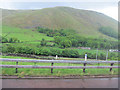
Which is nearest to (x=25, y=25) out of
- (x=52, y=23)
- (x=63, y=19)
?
(x=52, y=23)

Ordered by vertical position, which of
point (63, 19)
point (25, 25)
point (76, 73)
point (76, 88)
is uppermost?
point (63, 19)

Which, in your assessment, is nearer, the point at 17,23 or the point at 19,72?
the point at 19,72

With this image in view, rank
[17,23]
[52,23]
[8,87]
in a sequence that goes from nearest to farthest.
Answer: [8,87] < [17,23] < [52,23]

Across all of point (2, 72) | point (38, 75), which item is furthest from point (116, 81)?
point (2, 72)

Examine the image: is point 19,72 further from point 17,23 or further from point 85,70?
point 17,23

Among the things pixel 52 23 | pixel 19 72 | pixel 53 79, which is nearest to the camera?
pixel 53 79

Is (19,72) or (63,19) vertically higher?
(63,19)

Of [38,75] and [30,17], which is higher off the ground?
[30,17]

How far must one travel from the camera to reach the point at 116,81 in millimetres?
3396

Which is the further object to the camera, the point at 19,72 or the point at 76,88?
the point at 19,72

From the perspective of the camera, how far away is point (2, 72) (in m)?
3.35

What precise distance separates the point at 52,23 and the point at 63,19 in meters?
8.59

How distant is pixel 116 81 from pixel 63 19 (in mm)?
67434

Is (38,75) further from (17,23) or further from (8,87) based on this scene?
(17,23)
